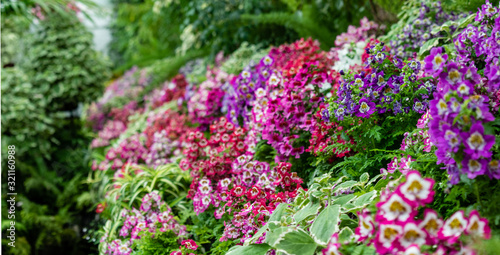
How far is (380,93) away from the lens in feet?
5.28

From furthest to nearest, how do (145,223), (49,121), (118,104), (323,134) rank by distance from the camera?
(118,104) → (49,121) → (145,223) → (323,134)

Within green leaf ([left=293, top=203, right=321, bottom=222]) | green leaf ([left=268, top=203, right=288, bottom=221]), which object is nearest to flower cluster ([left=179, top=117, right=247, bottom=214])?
green leaf ([left=268, top=203, right=288, bottom=221])

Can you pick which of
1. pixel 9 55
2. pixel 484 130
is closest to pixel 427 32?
pixel 484 130

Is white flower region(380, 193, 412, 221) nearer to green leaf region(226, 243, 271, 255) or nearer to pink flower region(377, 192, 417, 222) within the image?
pink flower region(377, 192, 417, 222)

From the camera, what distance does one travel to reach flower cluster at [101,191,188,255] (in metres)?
1.82

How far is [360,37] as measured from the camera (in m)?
2.62

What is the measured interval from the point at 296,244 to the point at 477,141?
1.78ft

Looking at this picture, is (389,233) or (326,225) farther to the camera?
(326,225)

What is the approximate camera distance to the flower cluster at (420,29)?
7.09 ft

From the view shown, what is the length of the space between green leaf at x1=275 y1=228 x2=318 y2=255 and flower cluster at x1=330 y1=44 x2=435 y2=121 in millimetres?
590

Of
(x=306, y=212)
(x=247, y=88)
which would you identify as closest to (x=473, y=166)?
(x=306, y=212)

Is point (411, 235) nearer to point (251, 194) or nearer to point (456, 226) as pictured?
point (456, 226)

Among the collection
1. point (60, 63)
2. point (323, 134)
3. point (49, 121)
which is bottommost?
point (323, 134)

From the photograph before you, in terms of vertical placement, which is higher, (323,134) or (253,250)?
(323,134)
